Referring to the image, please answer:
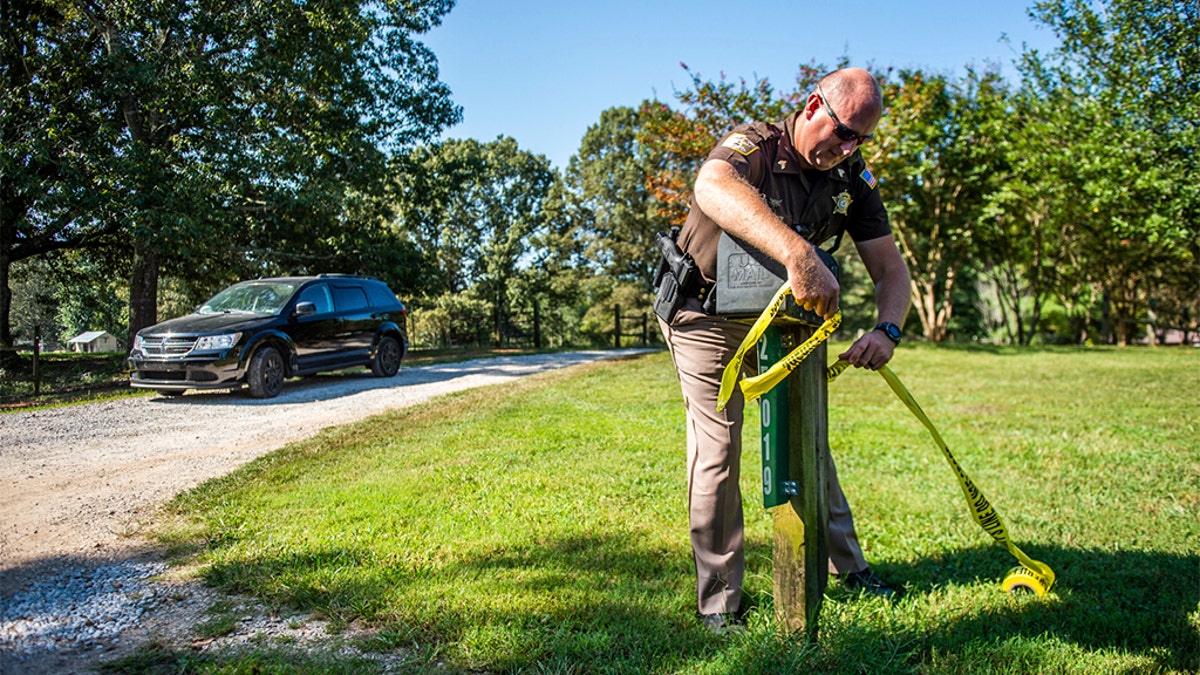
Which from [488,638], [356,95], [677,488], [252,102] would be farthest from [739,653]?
[356,95]

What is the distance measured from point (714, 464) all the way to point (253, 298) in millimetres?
8887

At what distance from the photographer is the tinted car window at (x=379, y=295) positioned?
12117 millimetres

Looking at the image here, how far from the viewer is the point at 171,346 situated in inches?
304

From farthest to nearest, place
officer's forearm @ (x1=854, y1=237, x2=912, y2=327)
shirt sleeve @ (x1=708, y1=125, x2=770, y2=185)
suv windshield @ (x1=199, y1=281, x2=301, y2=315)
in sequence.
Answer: suv windshield @ (x1=199, y1=281, x2=301, y2=315) → officer's forearm @ (x1=854, y1=237, x2=912, y2=327) → shirt sleeve @ (x1=708, y1=125, x2=770, y2=185)

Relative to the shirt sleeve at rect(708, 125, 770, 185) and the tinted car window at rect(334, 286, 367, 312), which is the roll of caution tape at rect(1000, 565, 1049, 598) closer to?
the shirt sleeve at rect(708, 125, 770, 185)

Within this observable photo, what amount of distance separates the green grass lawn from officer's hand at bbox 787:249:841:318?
1.21 m

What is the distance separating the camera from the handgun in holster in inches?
110

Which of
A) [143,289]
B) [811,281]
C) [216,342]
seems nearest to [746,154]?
[811,281]

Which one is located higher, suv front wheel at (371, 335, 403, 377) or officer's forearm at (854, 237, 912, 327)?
officer's forearm at (854, 237, 912, 327)

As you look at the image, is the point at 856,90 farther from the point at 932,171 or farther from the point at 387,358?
the point at 932,171

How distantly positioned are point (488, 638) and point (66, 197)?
3.15m

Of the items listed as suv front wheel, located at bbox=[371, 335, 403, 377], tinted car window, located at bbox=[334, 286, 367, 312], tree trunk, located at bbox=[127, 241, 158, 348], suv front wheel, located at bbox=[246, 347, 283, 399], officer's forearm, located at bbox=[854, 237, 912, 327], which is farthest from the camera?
suv front wheel, located at bbox=[371, 335, 403, 377]

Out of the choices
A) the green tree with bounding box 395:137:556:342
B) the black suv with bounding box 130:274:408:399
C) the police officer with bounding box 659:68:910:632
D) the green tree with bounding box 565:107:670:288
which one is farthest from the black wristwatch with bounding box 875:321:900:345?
the green tree with bounding box 565:107:670:288

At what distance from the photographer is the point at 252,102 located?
9633 mm
